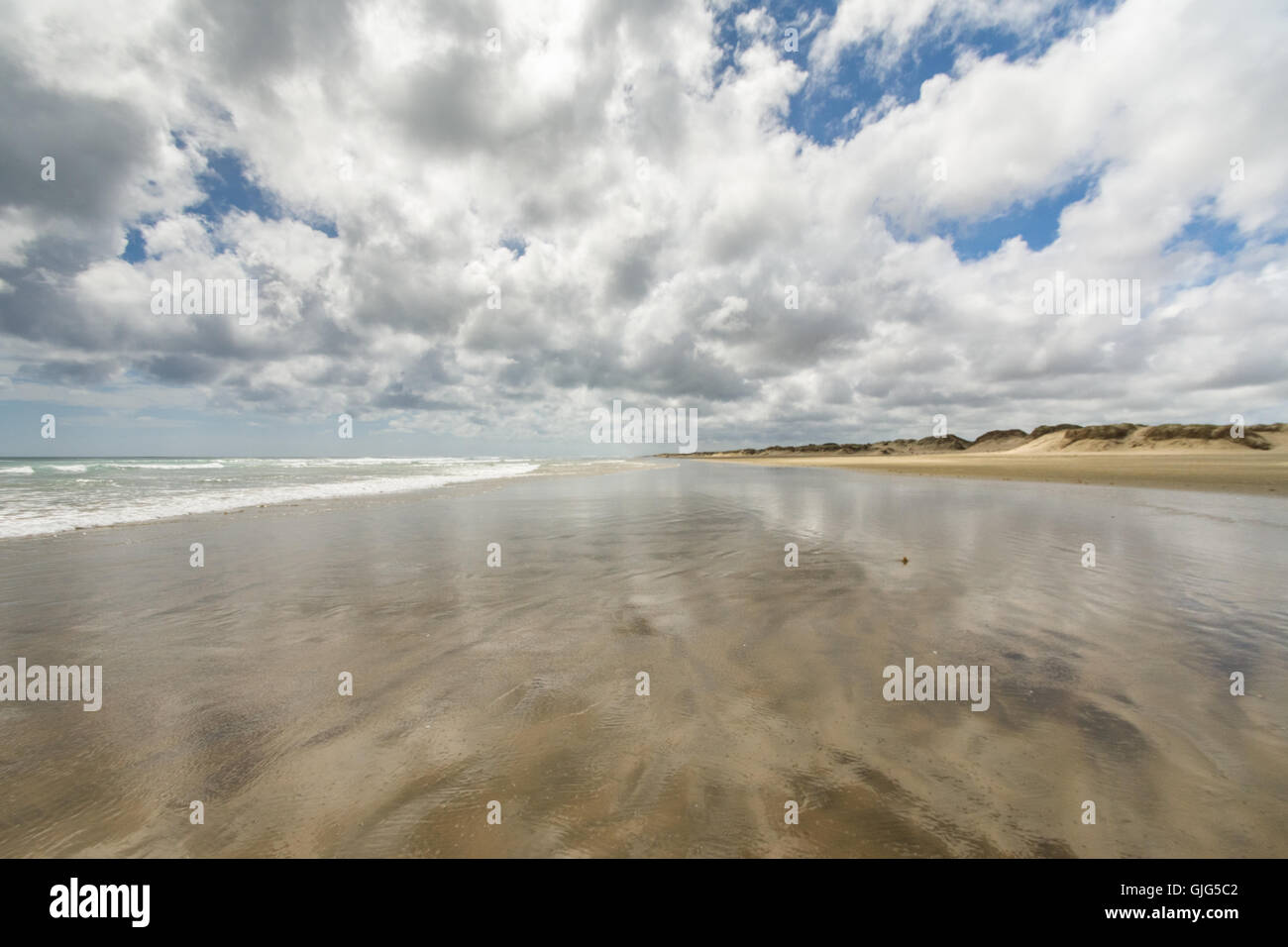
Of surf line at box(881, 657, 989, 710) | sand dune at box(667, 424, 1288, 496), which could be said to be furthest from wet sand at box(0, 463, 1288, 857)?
sand dune at box(667, 424, 1288, 496)

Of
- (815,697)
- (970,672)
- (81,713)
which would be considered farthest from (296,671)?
(970,672)

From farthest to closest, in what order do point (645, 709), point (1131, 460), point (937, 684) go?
point (1131, 460)
point (937, 684)
point (645, 709)

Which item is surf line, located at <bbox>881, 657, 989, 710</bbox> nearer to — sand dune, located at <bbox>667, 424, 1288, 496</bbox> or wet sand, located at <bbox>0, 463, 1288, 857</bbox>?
wet sand, located at <bbox>0, 463, 1288, 857</bbox>

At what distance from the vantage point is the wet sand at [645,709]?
9.80ft

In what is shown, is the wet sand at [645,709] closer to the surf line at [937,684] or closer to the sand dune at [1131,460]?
the surf line at [937,684]

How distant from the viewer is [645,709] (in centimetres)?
442

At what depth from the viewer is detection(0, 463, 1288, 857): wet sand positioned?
2.99 metres

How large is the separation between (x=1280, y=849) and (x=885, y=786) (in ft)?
7.08

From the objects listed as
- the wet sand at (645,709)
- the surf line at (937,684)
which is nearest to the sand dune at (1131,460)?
the wet sand at (645,709)

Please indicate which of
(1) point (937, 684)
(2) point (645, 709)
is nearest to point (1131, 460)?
(1) point (937, 684)

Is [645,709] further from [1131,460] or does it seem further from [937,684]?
[1131,460]

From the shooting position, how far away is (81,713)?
4469 millimetres

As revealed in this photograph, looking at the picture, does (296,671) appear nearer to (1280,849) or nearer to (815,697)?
(815,697)

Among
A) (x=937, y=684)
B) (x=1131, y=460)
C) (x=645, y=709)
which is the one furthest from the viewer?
(x=1131, y=460)
